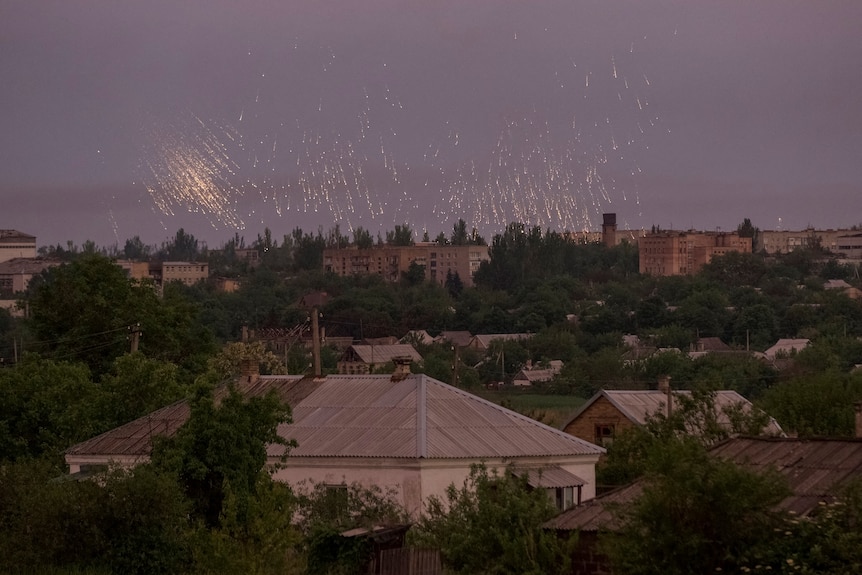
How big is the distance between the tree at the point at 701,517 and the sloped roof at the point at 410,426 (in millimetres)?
13618

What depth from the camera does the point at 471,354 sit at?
144250 mm

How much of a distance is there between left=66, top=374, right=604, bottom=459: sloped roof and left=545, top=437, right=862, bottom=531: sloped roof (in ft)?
33.5

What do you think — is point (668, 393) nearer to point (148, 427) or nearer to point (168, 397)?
point (168, 397)

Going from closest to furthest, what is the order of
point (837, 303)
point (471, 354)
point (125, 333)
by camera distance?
point (125, 333) → point (471, 354) → point (837, 303)

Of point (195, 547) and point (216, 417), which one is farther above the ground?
point (216, 417)

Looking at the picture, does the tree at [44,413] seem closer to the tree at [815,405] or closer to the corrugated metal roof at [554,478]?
the corrugated metal roof at [554,478]

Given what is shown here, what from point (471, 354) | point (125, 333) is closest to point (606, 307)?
point (471, 354)

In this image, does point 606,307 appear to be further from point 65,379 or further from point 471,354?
point 65,379

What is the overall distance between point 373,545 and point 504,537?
16.0ft

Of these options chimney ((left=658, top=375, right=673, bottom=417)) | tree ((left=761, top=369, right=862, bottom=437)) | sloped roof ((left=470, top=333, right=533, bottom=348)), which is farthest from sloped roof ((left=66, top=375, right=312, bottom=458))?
sloped roof ((left=470, top=333, right=533, bottom=348))

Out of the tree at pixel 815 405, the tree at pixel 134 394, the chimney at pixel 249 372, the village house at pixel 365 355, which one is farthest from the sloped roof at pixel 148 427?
the village house at pixel 365 355

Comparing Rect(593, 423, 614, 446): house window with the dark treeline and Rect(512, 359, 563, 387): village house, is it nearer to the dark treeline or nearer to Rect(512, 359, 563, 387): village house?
the dark treeline

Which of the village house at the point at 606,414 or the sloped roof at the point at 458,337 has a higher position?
the village house at the point at 606,414

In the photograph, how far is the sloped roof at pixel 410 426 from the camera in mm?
33438
